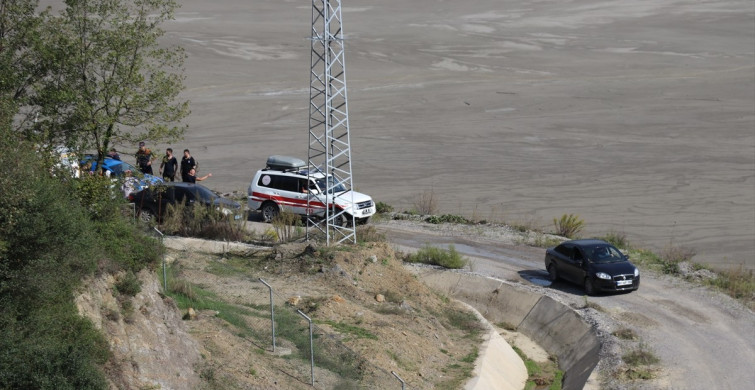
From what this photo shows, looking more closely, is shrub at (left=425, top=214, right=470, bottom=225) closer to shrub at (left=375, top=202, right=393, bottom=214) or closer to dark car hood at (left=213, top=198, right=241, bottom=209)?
shrub at (left=375, top=202, right=393, bottom=214)

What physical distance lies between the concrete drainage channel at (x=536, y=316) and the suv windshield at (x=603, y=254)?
6.95ft

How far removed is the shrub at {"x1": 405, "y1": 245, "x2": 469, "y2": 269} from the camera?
27.5 m

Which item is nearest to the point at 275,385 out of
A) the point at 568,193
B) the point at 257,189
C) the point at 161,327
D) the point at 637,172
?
the point at 161,327

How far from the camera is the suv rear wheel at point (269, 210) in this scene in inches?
1233

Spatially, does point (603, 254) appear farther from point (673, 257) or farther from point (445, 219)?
point (445, 219)

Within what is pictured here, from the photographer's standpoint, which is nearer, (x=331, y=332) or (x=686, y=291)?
(x=331, y=332)

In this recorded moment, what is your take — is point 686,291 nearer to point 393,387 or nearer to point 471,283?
point 471,283

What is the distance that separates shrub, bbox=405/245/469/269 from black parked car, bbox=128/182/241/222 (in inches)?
225

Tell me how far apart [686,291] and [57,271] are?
59.9ft

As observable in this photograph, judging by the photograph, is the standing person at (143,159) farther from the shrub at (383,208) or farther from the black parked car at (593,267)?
the black parked car at (593,267)

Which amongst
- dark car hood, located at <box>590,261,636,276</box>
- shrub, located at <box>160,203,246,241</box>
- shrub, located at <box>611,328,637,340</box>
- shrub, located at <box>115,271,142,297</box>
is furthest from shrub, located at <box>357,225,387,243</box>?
shrub, located at <box>115,271,142,297</box>

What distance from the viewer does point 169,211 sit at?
28125 mm

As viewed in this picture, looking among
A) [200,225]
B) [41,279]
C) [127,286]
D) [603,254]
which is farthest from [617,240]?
[41,279]

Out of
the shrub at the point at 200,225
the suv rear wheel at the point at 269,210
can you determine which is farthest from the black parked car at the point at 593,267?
the suv rear wheel at the point at 269,210
